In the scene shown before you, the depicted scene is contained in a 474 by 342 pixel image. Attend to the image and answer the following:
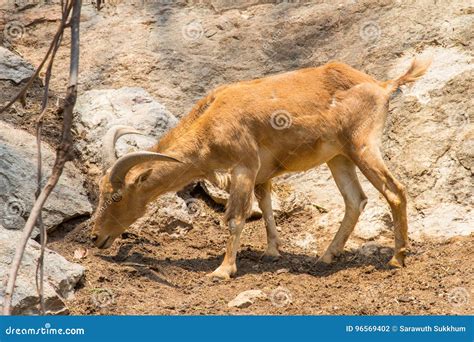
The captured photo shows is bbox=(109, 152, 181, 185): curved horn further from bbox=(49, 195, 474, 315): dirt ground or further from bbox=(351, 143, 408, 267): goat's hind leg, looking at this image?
bbox=(351, 143, 408, 267): goat's hind leg

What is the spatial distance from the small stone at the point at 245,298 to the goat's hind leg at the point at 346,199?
4.75 feet

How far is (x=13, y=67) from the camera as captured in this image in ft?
34.4

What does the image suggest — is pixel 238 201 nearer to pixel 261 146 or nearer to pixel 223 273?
pixel 261 146

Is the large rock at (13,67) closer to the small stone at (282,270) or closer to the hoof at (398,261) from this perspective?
the small stone at (282,270)

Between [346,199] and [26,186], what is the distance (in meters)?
3.40

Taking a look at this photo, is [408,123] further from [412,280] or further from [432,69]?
[412,280]

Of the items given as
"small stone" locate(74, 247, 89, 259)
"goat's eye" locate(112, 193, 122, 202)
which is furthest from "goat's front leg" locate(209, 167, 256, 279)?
"small stone" locate(74, 247, 89, 259)

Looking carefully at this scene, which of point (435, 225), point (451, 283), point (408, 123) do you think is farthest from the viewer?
point (408, 123)

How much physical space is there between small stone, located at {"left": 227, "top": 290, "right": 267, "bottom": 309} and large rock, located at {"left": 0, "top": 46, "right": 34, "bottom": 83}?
5.00m

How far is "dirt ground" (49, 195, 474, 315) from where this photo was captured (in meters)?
6.75

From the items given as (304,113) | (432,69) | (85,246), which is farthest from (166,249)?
(432,69)

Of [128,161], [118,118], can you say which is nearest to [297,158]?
[128,161]

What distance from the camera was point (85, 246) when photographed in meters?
8.19

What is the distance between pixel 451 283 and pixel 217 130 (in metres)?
2.74
